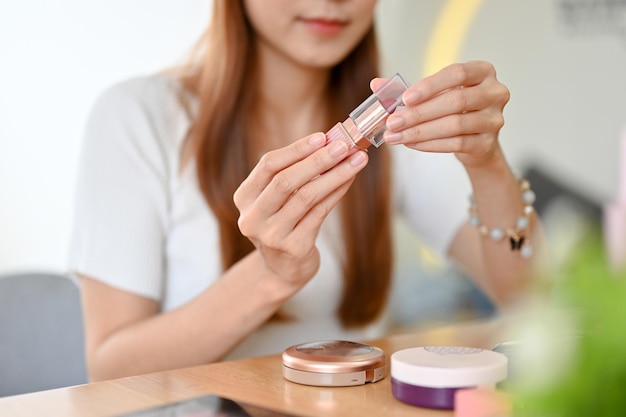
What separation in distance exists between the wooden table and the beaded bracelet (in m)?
0.33

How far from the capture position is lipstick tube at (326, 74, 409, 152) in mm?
630

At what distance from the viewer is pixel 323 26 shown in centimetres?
96

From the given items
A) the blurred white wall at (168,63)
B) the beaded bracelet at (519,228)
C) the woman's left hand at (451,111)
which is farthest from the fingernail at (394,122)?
the blurred white wall at (168,63)

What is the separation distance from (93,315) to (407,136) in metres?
0.46

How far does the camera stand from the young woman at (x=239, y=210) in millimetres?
838

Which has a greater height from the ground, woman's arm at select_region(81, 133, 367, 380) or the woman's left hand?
the woman's left hand

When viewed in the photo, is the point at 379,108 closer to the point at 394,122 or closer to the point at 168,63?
the point at 394,122

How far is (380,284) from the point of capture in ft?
3.53

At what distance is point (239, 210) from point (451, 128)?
0.84 ft

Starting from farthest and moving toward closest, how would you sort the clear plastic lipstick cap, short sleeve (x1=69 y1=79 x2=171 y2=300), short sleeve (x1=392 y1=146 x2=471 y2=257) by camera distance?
short sleeve (x1=392 y1=146 x2=471 y2=257)
short sleeve (x1=69 y1=79 x2=171 y2=300)
the clear plastic lipstick cap

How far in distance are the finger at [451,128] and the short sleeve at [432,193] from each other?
1.31 ft

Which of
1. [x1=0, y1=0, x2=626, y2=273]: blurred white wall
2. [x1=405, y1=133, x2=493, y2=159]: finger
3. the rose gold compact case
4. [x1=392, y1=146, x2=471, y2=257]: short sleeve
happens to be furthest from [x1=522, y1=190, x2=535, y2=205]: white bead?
[x1=0, y1=0, x2=626, y2=273]: blurred white wall

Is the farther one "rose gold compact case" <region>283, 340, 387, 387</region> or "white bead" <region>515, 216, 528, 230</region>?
"white bead" <region>515, 216, 528, 230</region>

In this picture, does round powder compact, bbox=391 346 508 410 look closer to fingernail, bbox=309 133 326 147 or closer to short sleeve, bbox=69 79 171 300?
fingernail, bbox=309 133 326 147
